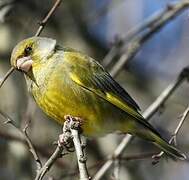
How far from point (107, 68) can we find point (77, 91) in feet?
4.98

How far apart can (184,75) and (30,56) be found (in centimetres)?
123

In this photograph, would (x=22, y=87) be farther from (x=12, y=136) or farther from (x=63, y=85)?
(x=63, y=85)

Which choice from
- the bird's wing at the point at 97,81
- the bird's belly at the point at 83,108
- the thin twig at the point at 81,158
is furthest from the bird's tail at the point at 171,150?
the thin twig at the point at 81,158

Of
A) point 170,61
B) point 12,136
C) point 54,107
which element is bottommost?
point 12,136

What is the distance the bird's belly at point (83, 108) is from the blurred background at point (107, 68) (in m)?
0.63

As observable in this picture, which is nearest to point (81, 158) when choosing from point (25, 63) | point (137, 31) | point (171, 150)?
point (25, 63)

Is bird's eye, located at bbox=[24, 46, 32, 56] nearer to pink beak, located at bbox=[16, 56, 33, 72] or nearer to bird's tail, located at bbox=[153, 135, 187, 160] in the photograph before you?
pink beak, located at bbox=[16, 56, 33, 72]

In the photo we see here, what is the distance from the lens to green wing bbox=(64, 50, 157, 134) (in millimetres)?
5023

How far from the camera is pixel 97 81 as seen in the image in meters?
5.13

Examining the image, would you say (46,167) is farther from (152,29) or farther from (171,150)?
(152,29)

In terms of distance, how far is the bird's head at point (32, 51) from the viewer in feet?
16.0

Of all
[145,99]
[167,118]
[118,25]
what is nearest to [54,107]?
[145,99]

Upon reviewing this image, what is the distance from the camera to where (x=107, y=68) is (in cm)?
639

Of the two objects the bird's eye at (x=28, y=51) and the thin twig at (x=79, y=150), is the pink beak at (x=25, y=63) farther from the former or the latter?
the thin twig at (x=79, y=150)
